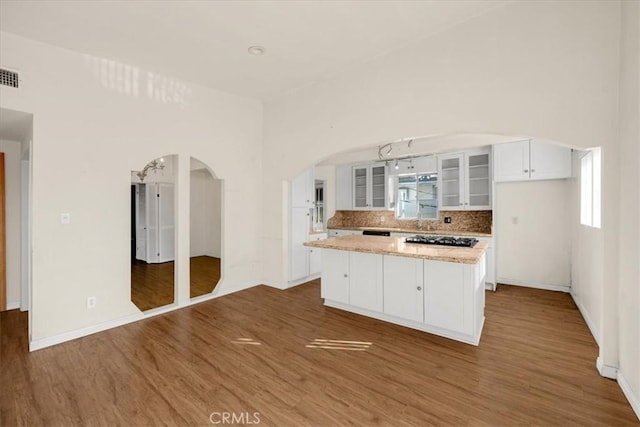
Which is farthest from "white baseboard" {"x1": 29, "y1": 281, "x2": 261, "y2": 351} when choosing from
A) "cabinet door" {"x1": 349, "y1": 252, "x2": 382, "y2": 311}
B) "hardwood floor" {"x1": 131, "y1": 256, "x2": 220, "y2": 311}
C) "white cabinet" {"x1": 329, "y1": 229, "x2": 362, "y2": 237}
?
"white cabinet" {"x1": 329, "y1": 229, "x2": 362, "y2": 237}

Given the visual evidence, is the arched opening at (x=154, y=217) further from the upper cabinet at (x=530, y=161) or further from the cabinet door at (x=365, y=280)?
the upper cabinet at (x=530, y=161)

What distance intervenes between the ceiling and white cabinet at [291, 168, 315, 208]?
194 centimetres

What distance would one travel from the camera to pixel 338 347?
9.70 ft

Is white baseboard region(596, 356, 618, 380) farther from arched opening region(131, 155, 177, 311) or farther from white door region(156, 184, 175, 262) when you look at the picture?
white door region(156, 184, 175, 262)

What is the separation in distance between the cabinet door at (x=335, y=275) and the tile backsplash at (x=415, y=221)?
2.47 m

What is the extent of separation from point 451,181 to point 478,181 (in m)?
0.45

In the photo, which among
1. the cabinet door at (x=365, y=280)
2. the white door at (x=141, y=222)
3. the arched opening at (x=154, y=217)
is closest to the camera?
the cabinet door at (x=365, y=280)

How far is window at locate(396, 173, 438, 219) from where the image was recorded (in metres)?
5.71

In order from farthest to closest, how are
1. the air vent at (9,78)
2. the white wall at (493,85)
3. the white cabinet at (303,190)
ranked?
1. the white cabinet at (303,190)
2. the air vent at (9,78)
3. the white wall at (493,85)

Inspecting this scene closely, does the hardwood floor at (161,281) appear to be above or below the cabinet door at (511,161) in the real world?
below

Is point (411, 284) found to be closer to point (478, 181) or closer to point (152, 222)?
point (478, 181)

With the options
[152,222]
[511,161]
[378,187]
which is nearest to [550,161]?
[511,161]

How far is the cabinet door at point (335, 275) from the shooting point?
3.91 metres

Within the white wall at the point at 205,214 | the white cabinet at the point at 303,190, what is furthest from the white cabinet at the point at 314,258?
the white wall at the point at 205,214
